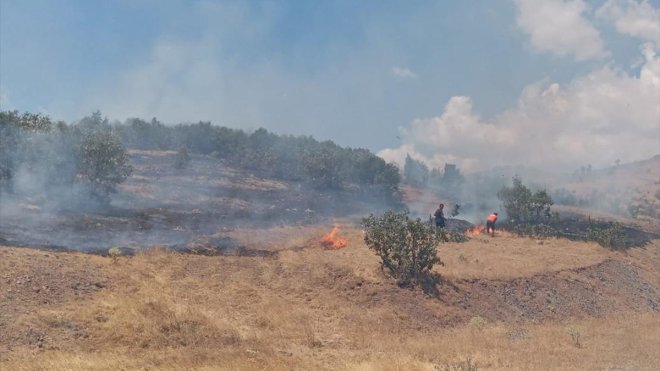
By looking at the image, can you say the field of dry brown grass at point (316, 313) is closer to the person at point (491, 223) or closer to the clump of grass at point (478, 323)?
the clump of grass at point (478, 323)

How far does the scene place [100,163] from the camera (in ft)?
117

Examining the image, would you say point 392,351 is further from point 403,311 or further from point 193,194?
point 193,194

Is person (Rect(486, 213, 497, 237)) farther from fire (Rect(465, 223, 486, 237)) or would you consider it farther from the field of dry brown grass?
the field of dry brown grass

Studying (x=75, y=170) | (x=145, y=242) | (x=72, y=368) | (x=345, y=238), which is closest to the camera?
(x=72, y=368)

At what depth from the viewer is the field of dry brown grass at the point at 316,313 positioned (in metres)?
12.6

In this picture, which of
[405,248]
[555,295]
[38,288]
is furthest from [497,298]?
[38,288]

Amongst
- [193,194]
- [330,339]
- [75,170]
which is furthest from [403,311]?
[193,194]

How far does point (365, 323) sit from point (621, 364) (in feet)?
25.0

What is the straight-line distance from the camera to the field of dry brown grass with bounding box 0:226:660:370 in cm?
1258

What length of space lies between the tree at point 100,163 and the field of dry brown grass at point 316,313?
1656 cm

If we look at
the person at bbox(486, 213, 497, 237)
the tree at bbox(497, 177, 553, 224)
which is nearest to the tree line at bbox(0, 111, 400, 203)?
the tree at bbox(497, 177, 553, 224)

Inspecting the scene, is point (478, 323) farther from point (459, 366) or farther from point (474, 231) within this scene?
point (474, 231)

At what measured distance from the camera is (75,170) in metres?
35.7

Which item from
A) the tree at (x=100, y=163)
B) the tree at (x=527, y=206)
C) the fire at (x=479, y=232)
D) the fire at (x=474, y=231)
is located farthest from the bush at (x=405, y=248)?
the tree at (x=100, y=163)
